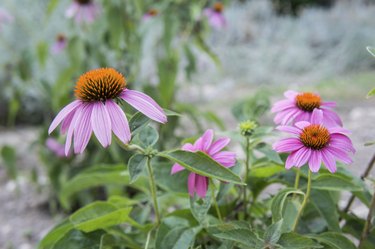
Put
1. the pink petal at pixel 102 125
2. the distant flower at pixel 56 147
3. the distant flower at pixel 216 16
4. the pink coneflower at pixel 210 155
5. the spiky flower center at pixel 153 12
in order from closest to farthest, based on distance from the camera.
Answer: the pink petal at pixel 102 125
the pink coneflower at pixel 210 155
the spiky flower center at pixel 153 12
the distant flower at pixel 216 16
the distant flower at pixel 56 147

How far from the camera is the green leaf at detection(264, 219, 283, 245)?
2.23 feet

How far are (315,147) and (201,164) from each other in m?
0.14

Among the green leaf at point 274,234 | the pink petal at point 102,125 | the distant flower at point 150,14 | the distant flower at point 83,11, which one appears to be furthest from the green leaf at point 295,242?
the distant flower at point 83,11

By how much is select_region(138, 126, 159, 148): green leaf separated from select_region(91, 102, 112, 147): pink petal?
0.10m

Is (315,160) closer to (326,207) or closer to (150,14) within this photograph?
(326,207)

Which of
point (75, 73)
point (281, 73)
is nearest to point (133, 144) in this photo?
point (75, 73)

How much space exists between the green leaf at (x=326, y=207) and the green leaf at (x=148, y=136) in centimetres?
27

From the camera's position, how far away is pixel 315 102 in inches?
30.9

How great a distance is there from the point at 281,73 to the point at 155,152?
3.23m

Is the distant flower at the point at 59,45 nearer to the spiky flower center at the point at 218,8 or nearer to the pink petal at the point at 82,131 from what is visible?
the spiky flower center at the point at 218,8

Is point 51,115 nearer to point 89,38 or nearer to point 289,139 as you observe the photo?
point 89,38

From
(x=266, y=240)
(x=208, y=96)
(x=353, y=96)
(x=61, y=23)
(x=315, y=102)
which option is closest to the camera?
(x=266, y=240)

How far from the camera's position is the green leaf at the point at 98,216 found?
818 mm

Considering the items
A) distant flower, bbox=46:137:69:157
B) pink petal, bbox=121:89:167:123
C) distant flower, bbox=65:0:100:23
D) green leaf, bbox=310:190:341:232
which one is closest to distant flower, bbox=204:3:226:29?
distant flower, bbox=65:0:100:23
